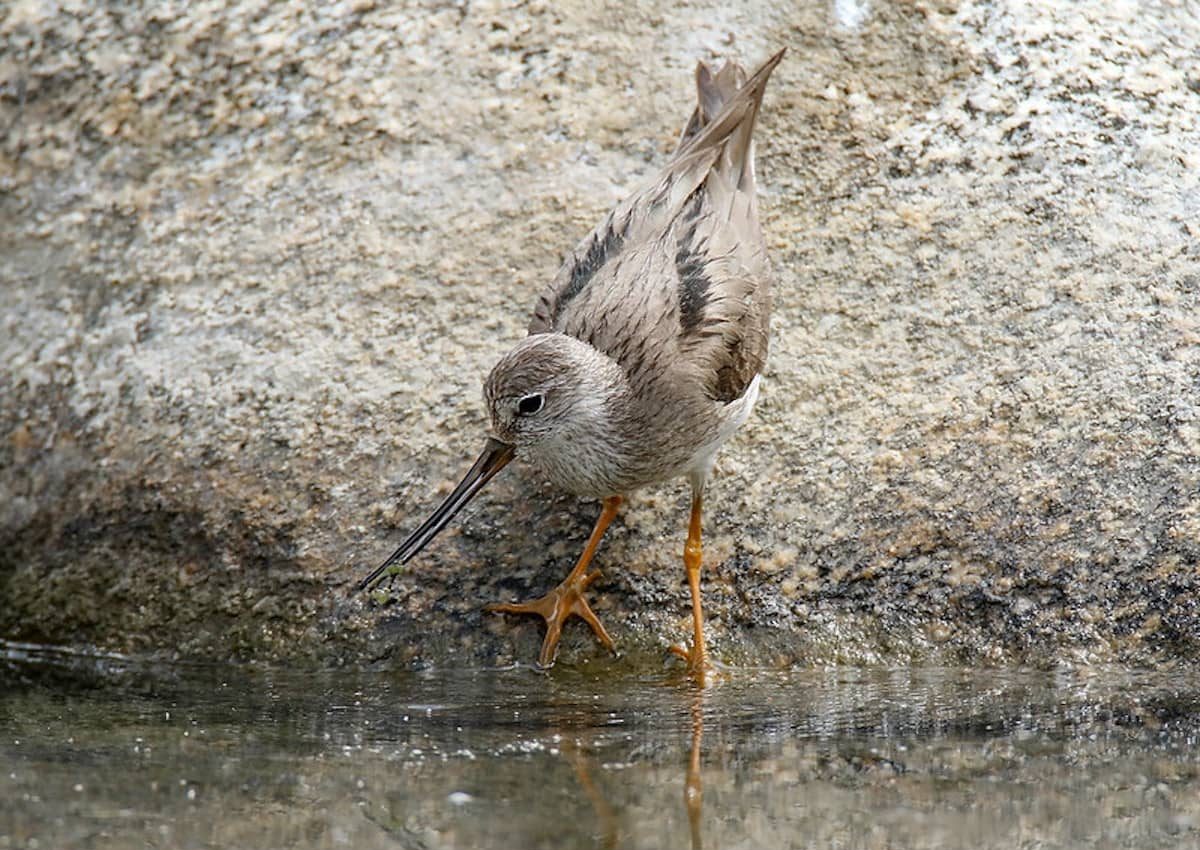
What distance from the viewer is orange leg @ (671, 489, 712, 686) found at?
6863mm

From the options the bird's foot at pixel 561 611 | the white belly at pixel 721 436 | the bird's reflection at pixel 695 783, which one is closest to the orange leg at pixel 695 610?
the white belly at pixel 721 436

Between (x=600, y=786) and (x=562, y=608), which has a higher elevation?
(x=600, y=786)

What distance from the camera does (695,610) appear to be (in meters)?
6.93

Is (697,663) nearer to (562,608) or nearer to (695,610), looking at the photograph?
(695,610)

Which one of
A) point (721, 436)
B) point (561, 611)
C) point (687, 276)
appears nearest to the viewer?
point (561, 611)

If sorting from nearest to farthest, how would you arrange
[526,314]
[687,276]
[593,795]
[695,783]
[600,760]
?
1. [593,795]
2. [695,783]
3. [600,760]
4. [687,276]
5. [526,314]

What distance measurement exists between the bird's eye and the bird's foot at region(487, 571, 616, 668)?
2.73 ft

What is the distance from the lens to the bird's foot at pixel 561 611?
6996 millimetres

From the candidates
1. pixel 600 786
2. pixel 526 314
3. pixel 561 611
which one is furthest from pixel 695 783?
pixel 526 314

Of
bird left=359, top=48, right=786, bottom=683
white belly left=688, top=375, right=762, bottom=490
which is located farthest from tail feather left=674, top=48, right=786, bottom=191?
white belly left=688, top=375, right=762, bottom=490

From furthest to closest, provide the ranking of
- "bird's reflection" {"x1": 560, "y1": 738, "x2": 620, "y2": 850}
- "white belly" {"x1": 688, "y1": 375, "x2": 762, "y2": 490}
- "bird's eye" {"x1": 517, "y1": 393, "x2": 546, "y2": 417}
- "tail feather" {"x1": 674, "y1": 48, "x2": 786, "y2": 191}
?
"tail feather" {"x1": 674, "y1": 48, "x2": 786, "y2": 191}, "white belly" {"x1": 688, "y1": 375, "x2": 762, "y2": 490}, "bird's eye" {"x1": 517, "y1": 393, "x2": 546, "y2": 417}, "bird's reflection" {"x1": 560, "y1": 738, "x2": 620, "y2": 850}

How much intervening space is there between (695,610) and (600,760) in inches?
59.7

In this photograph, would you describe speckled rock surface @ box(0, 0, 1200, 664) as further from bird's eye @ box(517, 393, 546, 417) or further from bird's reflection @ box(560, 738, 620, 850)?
bird's reflection @ box(560, 738, 620, 850)

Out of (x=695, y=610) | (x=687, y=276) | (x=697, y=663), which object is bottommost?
(x=697, y=663)
